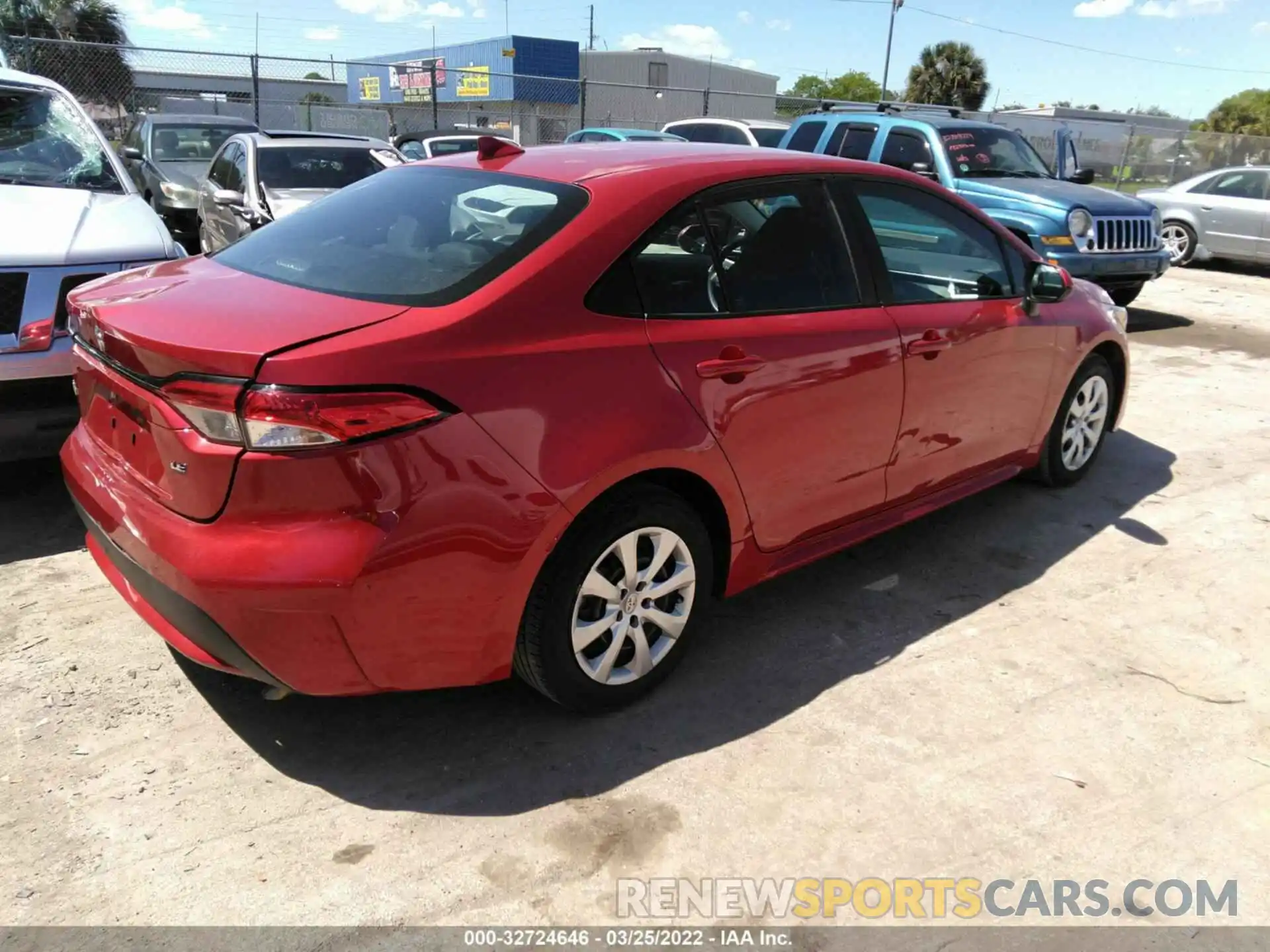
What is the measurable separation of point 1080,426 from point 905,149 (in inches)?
214

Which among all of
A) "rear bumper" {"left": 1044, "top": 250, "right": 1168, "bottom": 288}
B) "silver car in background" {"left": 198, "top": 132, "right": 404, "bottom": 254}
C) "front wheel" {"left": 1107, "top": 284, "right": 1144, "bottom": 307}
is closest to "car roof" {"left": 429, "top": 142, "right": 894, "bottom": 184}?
"silver car in background" {"left": 198, "top": 132, "right": 404, "bottom": 254}

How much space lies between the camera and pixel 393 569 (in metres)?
2.36

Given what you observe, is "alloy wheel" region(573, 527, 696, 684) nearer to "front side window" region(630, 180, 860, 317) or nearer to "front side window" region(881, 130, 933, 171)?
"front side window" region(630, 180, 860, 317)

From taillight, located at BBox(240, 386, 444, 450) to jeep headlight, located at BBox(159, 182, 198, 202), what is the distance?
9655 mm

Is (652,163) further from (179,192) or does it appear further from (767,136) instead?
(767,136)

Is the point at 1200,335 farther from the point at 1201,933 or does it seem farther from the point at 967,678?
the point at 1201,933

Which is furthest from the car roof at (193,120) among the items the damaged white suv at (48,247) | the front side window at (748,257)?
the front side window at (748,257)

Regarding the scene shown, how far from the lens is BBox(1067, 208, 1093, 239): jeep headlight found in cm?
865

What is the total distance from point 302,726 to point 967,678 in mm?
2217

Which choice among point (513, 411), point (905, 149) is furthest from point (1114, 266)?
point (513, 411)

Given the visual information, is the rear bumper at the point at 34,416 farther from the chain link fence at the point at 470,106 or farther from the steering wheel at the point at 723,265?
the chain link fence at the point at 470,106

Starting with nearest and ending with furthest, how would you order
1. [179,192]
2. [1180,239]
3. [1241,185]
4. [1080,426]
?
[1080,426] → [179,192] → [1241,185] → [1180,239]

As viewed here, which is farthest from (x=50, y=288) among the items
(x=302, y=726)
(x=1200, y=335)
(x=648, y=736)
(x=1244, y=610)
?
(x=1200, y=335)

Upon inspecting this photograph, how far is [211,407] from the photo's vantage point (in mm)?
2316
